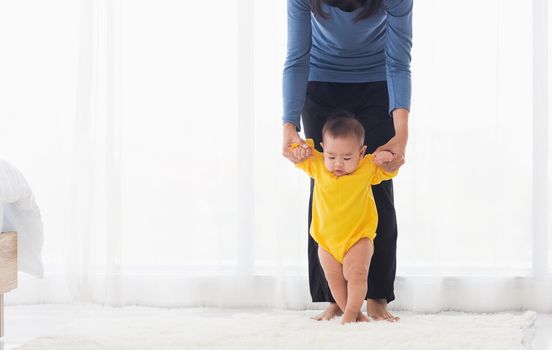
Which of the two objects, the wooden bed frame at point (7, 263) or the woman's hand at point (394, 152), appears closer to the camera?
the wooden bed frame at point (7, 263)

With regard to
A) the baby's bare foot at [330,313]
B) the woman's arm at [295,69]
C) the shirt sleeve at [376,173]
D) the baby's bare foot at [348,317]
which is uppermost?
the woman's arm at [295,69]

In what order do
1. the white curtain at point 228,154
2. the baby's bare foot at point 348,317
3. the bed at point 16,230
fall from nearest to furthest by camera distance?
the bed at point 16,230 → the baby's bare foot at point 348,317 → the white curtain at point 228,154

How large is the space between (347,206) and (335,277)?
0.24m

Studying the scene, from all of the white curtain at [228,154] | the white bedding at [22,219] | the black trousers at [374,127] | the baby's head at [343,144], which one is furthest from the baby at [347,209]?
the white bedding at [22,219]

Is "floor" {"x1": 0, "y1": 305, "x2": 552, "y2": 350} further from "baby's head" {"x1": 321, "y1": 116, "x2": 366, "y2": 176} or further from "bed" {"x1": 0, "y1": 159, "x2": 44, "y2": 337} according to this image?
"baby's head" {"x1": 321, "y1": 116, "x2": 366, "y2": 176}

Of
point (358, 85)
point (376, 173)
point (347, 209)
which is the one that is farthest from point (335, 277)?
point (358, 85)

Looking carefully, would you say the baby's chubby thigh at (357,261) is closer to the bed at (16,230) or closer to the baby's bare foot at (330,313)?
the baby's bare foot at (330,313)

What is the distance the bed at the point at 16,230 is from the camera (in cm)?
213

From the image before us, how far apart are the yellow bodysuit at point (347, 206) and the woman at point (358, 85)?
0.07 meters

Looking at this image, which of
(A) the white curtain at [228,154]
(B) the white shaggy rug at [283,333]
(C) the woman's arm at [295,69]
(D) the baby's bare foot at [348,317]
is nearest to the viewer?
(B) the white shaggy rug at [283,333]

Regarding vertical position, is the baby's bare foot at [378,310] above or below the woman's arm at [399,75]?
below

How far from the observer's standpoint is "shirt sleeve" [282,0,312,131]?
7.73ft

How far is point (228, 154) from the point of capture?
2941mm

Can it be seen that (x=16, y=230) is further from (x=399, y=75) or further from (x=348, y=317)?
(x=399, y=75)
